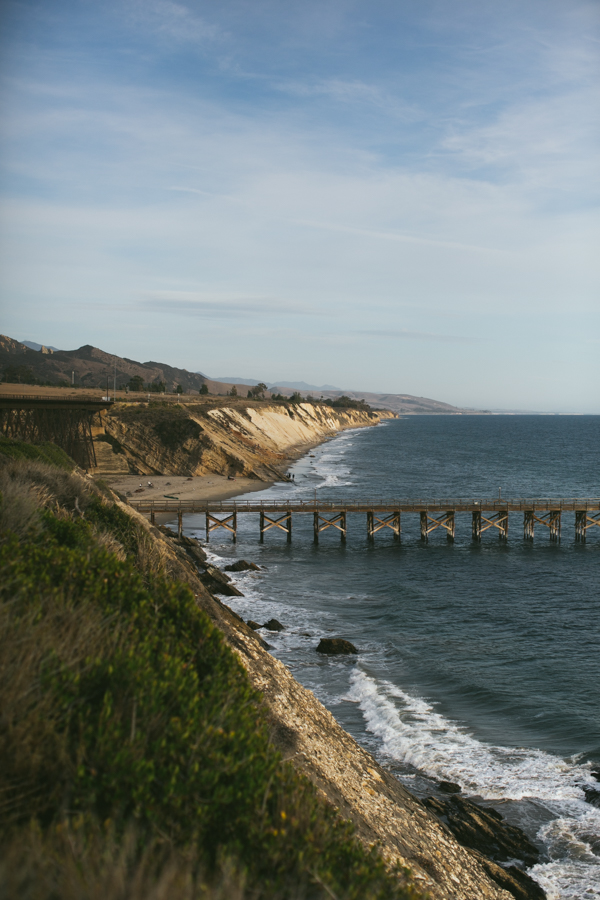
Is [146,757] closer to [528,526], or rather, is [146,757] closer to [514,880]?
[514,880]

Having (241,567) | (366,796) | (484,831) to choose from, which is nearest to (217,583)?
(241,567)

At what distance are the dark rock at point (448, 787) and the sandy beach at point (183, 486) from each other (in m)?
44.1

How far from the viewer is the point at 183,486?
220ft

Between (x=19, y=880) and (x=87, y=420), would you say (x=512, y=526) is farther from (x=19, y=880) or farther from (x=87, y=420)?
(x=19, y=880)

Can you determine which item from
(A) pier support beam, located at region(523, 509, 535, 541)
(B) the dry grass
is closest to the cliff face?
(A) pier support beam, located at region(523, 509, 535, 541)

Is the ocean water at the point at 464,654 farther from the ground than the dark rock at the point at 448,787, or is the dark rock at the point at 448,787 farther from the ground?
the ocean water at the point at 464,654

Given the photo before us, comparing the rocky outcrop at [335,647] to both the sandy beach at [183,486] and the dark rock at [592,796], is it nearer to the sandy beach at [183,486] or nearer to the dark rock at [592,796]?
the dark rock at [592,796]

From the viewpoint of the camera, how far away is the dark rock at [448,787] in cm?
1785

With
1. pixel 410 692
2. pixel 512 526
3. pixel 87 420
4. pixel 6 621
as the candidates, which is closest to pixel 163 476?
pixel 87 420

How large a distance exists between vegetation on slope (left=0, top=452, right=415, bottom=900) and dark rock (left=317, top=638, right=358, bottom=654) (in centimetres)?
1701

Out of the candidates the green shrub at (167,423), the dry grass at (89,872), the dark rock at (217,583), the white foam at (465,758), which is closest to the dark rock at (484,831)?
the white foam at (465,758)

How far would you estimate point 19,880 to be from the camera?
16.6 ft

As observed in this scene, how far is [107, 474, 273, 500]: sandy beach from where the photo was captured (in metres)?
61.5

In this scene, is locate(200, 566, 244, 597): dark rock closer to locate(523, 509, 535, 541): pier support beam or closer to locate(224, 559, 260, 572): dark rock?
locate(224, 559, 260, 572): dark rock
